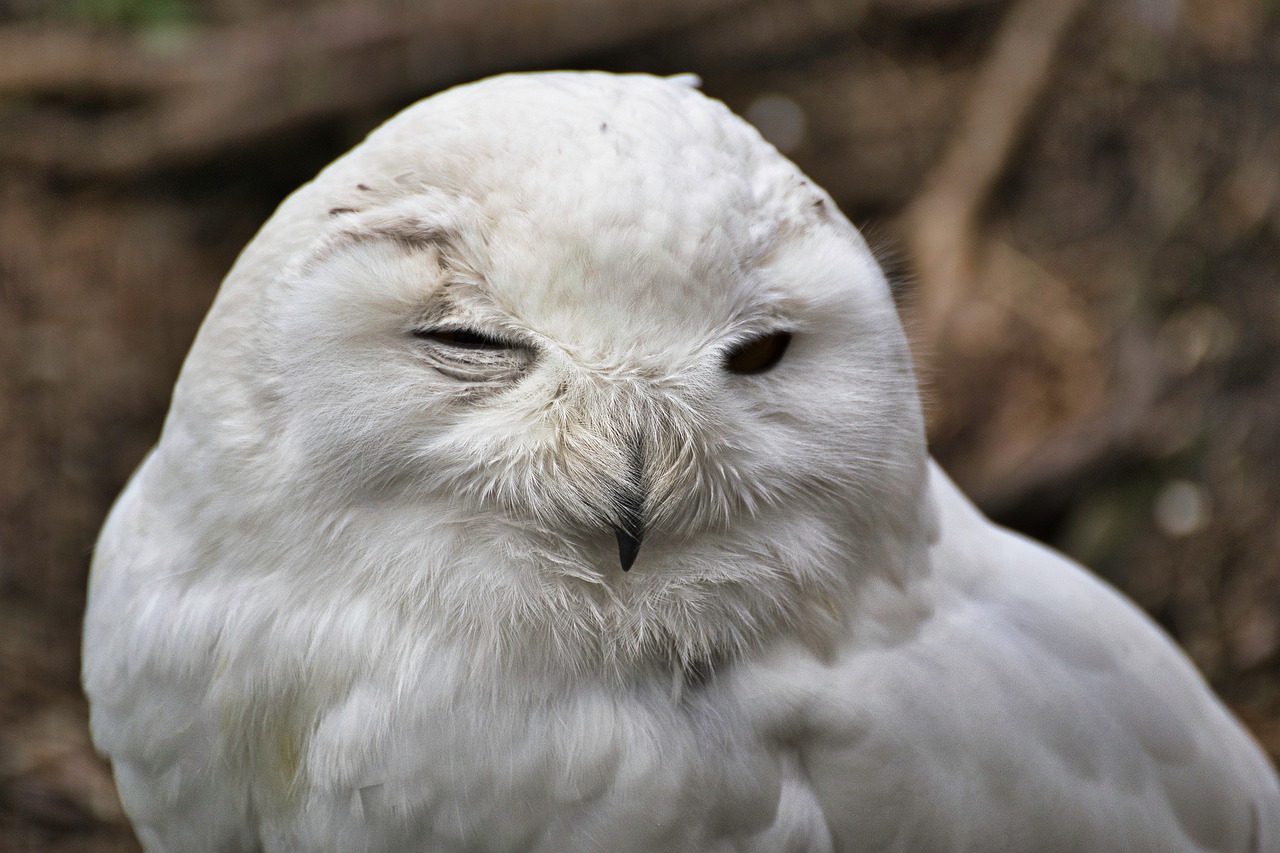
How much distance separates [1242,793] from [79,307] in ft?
12.4

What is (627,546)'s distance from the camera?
1248 millimetres

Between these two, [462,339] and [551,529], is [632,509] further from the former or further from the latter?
[462,339]

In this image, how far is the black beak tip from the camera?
4.09 ft

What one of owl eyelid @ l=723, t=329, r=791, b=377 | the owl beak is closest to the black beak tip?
the owl beak

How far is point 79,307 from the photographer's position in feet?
13.2

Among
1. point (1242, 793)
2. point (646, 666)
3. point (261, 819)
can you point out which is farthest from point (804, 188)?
point (1242, 793)

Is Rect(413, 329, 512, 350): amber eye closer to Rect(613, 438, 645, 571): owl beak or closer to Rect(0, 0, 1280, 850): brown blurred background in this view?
Rect(613, 438, 645, 571): owl beak

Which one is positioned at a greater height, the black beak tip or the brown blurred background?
the black beak tip

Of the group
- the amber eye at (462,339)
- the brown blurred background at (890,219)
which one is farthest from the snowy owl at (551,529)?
the brown blurred background at (890,219)

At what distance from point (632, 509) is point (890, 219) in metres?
3.43

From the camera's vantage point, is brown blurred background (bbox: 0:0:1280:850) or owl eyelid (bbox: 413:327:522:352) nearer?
owl eyelid (bbox: 413:327:522:352)

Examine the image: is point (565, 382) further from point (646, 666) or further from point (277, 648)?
point (277, 648)

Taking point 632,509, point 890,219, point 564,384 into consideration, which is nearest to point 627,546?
point 632,509

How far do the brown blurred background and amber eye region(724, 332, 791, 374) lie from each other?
2092 millimetres
